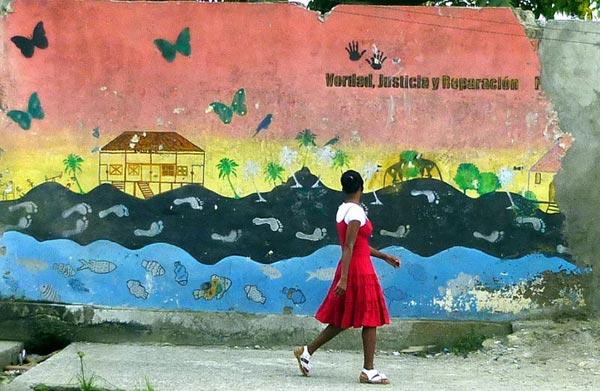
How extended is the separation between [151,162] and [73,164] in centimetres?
62

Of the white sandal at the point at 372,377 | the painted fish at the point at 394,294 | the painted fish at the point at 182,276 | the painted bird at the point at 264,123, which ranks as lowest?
the white sandal at the point at 372,377

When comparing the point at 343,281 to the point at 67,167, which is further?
the point at 67,167

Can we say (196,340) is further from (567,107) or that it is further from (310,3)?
(310,3)

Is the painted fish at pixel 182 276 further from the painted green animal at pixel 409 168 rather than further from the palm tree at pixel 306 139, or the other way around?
the painted green animal at pixel 409 168

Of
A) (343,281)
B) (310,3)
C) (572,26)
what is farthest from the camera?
(310,3)

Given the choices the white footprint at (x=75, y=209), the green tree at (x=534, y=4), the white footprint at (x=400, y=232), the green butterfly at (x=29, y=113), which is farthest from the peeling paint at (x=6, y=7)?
Result: the green tree at (x=534, y=4)

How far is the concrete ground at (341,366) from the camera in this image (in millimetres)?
6551

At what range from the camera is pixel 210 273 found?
7.80 m

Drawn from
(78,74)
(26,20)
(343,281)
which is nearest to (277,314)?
(343,281)

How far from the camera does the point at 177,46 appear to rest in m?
7.71

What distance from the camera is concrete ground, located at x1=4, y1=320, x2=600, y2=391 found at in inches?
258

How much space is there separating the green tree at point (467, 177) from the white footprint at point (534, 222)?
17.3 inches

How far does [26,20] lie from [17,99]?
→ 62 cm

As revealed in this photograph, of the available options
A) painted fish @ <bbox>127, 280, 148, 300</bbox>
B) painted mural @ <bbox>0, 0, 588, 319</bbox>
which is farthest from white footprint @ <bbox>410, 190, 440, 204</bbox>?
painted fish @ <bbox>127, 280, 148, 300</bbox>
